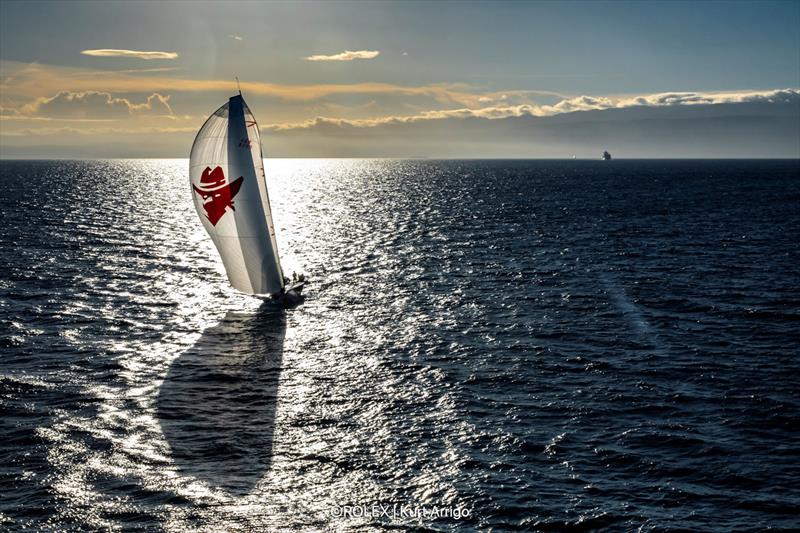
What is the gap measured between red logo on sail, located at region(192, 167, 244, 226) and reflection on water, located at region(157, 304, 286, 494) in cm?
833

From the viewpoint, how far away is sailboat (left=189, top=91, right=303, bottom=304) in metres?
48.9

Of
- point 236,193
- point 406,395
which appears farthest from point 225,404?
point 236,193

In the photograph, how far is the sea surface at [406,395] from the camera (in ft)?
79.9

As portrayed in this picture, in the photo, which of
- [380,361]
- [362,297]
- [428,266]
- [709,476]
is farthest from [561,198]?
[709,476]

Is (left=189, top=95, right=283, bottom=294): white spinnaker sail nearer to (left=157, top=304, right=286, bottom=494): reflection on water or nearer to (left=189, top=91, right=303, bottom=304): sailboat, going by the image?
(left=189, top=91, right=303, bottom=304): sailboat

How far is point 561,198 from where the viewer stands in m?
164

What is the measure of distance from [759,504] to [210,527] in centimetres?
1863

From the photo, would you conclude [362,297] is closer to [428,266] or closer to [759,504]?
[428,266]

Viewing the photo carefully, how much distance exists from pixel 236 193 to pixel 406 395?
22.3 m

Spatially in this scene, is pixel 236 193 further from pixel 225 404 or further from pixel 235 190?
pixel 225 404

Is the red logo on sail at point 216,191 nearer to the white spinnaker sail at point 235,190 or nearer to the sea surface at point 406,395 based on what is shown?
the white spinnaker sail at point 235,190

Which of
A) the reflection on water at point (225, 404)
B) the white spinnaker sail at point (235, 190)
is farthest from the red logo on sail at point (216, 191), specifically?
the reflection on water at point (225, 404)

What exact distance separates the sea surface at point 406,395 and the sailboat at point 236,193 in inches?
138

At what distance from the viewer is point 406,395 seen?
1371 inches
